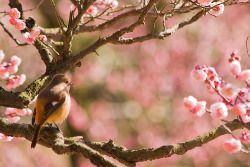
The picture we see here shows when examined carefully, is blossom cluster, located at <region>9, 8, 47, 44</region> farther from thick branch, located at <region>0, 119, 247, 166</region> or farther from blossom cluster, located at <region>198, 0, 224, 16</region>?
blossom cluster, located at <region>198, 0, 224, 16</region>

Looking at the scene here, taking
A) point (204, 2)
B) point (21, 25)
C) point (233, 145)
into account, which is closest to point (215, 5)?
point (204, 2)

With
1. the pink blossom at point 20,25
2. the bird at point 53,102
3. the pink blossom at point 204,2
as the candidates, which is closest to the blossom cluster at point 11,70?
the bird at point 53,102

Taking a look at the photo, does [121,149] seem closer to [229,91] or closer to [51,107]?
[229,91]

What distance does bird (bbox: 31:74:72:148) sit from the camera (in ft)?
12.0

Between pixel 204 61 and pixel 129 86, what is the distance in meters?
2.08

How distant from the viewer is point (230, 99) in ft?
8.39

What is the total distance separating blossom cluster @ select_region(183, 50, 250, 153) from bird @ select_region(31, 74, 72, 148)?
157 centimetres

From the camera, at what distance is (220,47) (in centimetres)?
1059

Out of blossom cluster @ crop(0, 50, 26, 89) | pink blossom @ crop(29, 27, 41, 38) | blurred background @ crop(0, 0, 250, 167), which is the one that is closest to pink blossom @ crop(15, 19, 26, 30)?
pink blossom @ crop(29, 27, 41, 38)

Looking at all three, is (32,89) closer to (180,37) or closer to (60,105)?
(60,105)

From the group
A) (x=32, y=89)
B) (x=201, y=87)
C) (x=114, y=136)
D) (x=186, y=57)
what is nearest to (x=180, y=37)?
(x=186, y=57)

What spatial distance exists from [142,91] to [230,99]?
7.43 m

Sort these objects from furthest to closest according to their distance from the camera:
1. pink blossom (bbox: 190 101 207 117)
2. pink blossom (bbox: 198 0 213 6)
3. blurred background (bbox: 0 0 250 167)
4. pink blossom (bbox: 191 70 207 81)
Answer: blurred background (bbox: 0 0 250 167) < pink blossom (bbox: 198 0 213 6) < pink blossom (bbox: 190 101 207 117) < pink blossom (bbox: 191 70 207 81)

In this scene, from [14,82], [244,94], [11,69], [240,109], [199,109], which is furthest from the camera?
[14,82]
